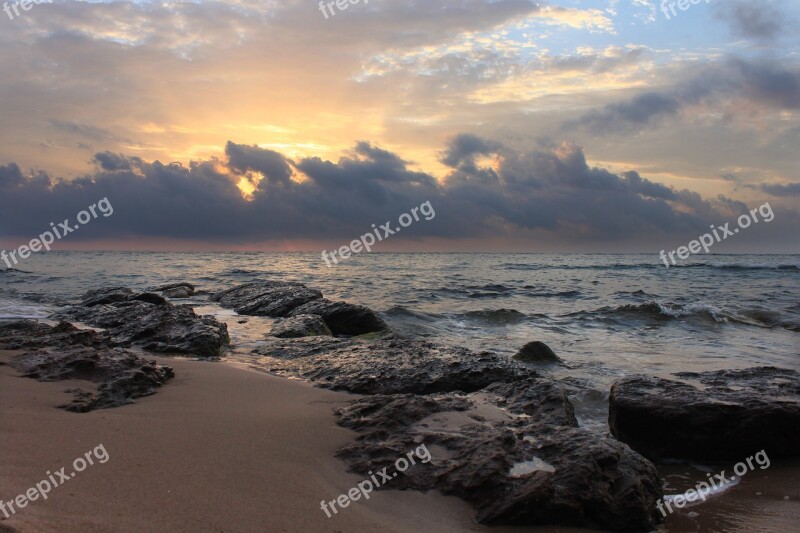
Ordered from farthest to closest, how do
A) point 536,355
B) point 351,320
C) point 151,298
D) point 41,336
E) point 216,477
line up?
point 151,298
point 351,320
point 536,355
point 41,336
point 216,477

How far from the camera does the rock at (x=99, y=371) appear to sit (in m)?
4.90

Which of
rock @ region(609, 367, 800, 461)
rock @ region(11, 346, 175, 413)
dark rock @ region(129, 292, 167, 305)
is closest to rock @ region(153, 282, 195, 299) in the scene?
dark rock @ region(129, 292, 167, 305)

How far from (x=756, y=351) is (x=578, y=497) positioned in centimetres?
941

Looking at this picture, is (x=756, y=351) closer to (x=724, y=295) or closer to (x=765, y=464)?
(x=765, y=464)

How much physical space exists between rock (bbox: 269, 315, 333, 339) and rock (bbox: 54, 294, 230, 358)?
102cm

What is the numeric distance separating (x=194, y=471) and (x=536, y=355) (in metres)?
6.51

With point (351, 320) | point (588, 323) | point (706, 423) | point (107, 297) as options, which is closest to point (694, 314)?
point (588, 323)

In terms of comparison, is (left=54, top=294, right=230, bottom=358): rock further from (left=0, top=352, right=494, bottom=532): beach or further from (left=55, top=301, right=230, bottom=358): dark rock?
(left=0, top=352, right=494, bottom=532): beach

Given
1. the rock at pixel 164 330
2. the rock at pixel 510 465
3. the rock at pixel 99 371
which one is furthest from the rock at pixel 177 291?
the rock at pixel 510 465

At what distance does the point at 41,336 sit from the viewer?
7469 millimetres

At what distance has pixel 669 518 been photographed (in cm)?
354

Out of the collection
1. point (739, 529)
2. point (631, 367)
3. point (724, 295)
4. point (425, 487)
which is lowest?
point (724, 295)

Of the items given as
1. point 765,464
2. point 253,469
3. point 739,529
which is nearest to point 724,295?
point 765,464

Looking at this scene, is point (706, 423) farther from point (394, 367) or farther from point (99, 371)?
point (99, 371)
